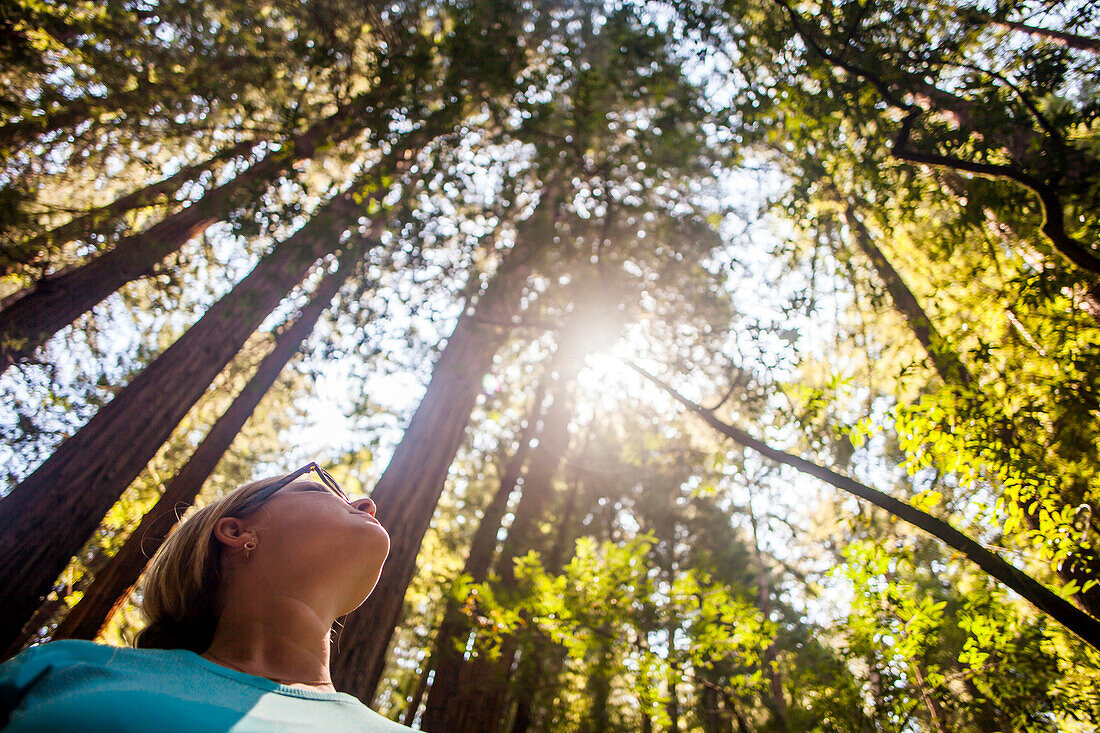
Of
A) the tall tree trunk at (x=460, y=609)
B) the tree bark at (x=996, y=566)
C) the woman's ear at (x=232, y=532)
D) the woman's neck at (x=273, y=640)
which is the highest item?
the tall tree trunk at (x=460, y=609)

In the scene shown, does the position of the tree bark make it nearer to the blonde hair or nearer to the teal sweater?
the teal sweater

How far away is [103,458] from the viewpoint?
4.79m

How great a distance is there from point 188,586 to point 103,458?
408cm

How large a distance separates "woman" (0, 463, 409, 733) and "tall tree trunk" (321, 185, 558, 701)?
2.53 m

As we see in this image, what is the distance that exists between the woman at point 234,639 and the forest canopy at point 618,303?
325 millimetres

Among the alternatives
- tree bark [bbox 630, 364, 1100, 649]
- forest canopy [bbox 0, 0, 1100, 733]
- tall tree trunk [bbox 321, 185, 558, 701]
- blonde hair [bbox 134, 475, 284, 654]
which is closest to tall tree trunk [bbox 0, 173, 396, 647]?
forest canopy [bbox 0, 0, 1100, 733]

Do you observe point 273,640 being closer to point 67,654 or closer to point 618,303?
point 67,654

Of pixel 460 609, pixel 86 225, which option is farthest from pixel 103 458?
pixel 86 225

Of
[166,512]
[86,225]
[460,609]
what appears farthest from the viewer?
[86,225]

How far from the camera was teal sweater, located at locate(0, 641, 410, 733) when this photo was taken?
3.46 feet

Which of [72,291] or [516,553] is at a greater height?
[516,553]

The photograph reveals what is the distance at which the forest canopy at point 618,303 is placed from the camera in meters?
3.52

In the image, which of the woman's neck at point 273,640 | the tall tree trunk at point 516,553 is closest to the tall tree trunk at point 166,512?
the woman's neck at point 273,640

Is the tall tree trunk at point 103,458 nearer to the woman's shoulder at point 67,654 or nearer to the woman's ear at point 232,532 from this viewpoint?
the woman's ear at point 232,532
